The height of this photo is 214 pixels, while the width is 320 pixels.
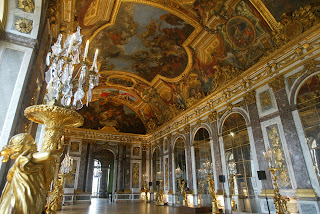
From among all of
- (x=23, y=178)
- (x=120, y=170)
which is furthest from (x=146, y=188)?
(x=23, y=178)

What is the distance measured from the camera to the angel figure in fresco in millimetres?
2406

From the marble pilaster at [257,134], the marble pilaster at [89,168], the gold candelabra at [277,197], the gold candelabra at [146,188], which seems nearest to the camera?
the gold candelabra at [277,197]

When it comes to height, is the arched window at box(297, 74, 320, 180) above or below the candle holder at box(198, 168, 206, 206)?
above

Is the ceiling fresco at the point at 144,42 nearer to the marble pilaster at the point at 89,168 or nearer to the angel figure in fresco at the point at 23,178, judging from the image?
the marble pilaster at the point at 89,168

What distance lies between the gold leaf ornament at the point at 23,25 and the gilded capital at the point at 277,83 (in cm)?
875

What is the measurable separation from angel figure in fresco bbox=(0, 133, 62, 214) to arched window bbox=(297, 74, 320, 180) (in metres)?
7.75

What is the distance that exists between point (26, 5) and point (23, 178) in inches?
165

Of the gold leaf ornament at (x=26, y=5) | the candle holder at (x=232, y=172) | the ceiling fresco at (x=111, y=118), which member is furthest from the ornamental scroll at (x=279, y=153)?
the ceiling fresco at (x=111, y=118)

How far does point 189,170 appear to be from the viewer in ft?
43.1

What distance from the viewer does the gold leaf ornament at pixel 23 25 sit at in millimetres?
4607

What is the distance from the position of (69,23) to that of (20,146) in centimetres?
631

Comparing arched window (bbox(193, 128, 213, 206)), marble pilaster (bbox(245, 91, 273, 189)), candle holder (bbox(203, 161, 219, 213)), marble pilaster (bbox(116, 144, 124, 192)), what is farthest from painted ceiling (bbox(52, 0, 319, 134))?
marble pilaster (bbox(116, 144, 124, 192))

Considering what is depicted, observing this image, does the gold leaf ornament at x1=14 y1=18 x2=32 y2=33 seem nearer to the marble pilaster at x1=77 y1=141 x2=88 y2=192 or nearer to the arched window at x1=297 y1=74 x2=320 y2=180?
the arched window at x1=297 y1=74 x2=320 y2=180

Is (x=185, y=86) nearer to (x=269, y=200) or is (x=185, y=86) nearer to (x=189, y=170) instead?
(x=189, y=170)
